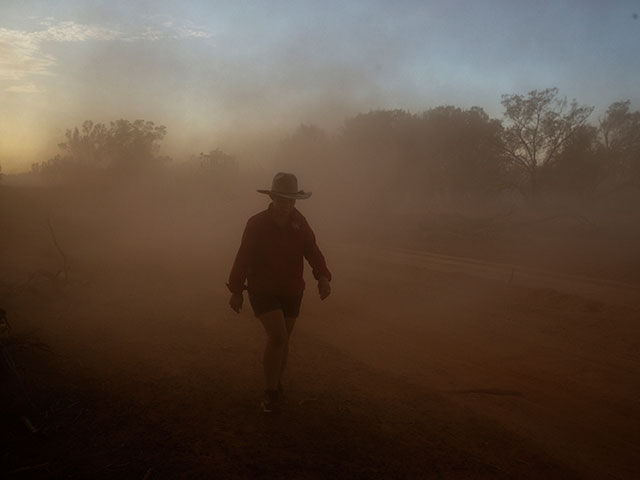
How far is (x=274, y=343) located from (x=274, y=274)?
58 centimetres

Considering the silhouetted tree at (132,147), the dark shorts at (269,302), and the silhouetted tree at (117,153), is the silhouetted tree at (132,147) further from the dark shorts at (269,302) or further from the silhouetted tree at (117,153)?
the dark shorts at (269,302)

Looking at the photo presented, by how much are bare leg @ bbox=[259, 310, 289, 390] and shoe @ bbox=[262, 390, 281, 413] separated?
4cm

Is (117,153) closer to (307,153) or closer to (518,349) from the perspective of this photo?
(307,153)

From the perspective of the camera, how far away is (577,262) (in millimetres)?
16328

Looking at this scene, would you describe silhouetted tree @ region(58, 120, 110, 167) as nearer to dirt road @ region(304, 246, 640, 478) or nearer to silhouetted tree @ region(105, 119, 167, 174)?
silhouetted tree @ region(105, 119, 167, 174)

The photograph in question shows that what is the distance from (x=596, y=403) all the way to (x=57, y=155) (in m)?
44.0

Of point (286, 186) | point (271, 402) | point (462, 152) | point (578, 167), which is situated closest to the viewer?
point (271, 402)

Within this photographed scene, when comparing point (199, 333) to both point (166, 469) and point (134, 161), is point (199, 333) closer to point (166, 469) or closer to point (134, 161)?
point (166, 469)

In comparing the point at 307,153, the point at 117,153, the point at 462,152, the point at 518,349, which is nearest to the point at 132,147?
the point at 117,153

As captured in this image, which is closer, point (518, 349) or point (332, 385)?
point (332, 385)

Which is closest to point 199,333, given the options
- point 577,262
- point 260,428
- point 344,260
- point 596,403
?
point 260,428

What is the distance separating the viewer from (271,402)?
3.86 meters

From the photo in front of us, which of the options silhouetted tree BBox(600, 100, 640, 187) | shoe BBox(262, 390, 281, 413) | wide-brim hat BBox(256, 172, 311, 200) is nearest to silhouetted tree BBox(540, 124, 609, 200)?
silhouetted tree BBox(600, 100, 640, 187)

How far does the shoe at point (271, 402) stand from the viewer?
382 cm
